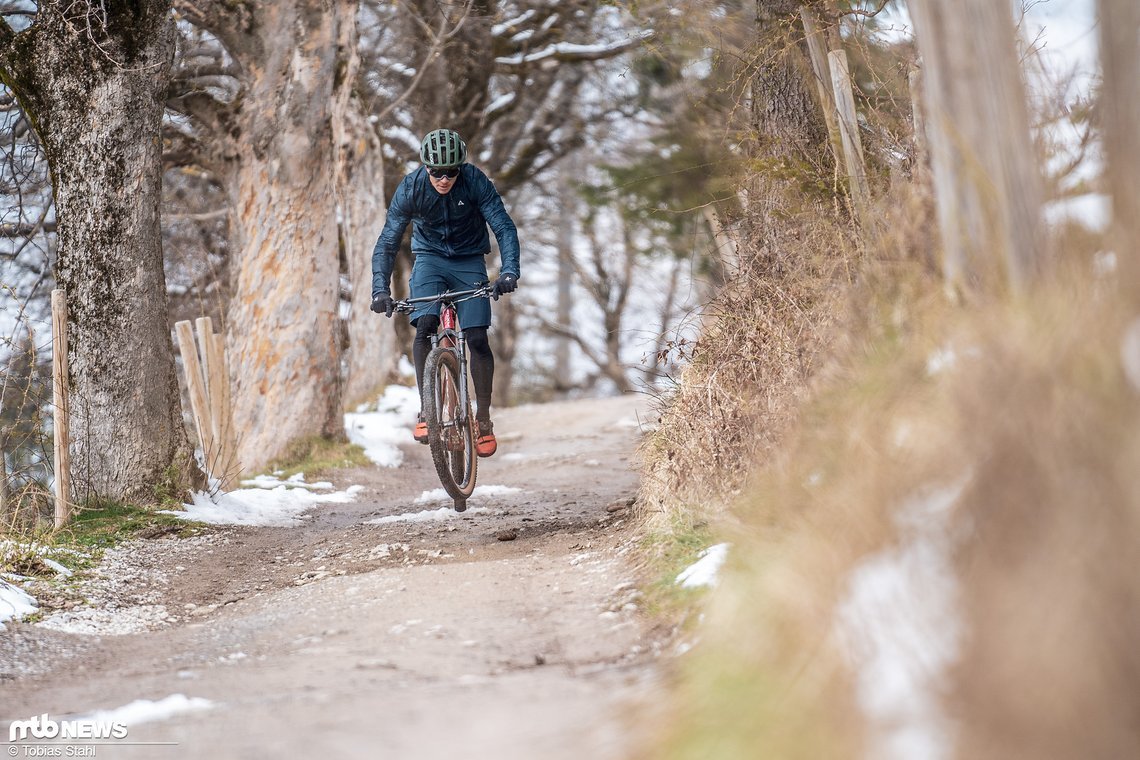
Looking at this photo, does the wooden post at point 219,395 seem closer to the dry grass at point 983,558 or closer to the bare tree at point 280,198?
the bare tree at point 280,198

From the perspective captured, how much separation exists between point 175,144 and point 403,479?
189 inches

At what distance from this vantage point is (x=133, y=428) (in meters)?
7.33

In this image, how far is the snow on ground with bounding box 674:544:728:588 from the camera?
4.17 metres

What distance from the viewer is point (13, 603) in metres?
5.16

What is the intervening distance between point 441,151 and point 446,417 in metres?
1.61

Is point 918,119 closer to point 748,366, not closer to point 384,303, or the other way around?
point 748,366

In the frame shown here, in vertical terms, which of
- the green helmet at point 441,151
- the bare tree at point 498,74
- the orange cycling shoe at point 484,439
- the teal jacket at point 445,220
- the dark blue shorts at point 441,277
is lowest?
the orange cycling shoe at point 484,439

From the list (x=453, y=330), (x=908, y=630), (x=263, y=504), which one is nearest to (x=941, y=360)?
(x=908, y=630)

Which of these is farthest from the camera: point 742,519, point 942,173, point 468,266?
point 468,266

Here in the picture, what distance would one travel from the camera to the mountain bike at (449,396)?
6699mm

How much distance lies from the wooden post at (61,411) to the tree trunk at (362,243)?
7407 mm

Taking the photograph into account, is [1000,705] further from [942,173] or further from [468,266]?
[468,266]

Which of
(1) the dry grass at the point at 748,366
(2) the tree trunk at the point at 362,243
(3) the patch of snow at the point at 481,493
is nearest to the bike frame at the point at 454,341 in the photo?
(1) the dry grass at the point at 748,366

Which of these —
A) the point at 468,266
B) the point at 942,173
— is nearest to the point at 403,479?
the point at 468,266
